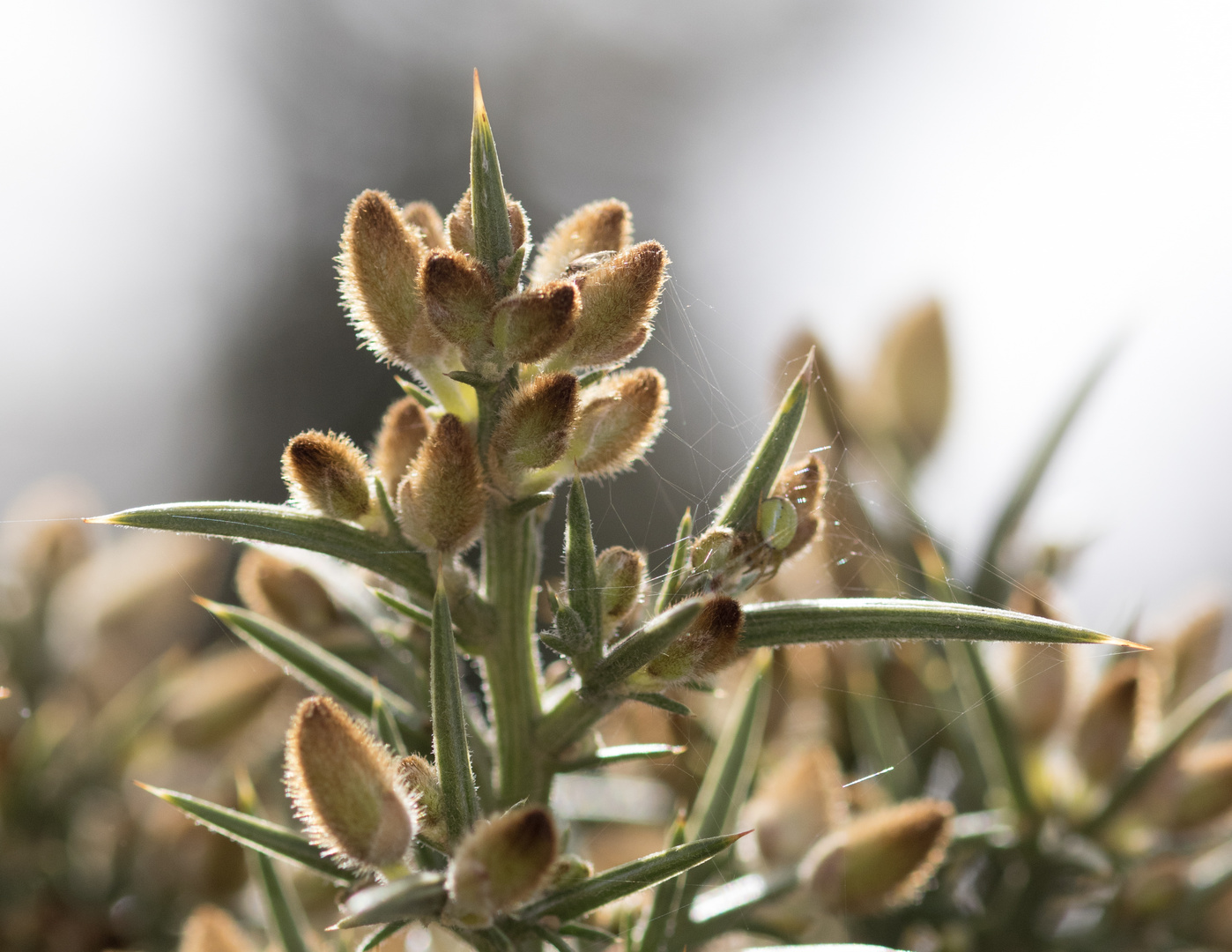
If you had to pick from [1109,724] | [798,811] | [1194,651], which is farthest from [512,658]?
[1194,651]

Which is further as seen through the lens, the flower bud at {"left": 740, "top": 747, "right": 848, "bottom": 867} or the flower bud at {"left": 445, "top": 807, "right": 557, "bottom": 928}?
the flower bud at {"left": 740, "top": 747, "right": 848, "bottom": 867}

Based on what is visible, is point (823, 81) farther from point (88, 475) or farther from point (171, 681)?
point (171, 681)

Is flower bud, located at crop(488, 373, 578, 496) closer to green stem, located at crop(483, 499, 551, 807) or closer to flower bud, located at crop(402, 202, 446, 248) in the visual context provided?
green stem, located at crop(483, 499, 551, 807)

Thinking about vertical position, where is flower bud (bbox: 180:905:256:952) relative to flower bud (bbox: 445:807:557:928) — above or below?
below

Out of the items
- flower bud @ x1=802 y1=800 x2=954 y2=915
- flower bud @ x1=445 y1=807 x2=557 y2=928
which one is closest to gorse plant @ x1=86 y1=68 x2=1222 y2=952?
flower bud @ x1=445 y1=807 x2=557 y2=928

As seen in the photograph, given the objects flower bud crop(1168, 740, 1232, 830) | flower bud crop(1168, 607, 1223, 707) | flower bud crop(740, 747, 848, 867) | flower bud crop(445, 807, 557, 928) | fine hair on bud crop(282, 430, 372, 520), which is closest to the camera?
flower bud crop(445, 807, 557, 928)

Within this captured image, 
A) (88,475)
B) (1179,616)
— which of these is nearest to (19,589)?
(1179,616)

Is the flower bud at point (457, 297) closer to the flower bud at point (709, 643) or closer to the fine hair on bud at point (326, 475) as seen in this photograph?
the fine hair on bud at point (326, 475)
